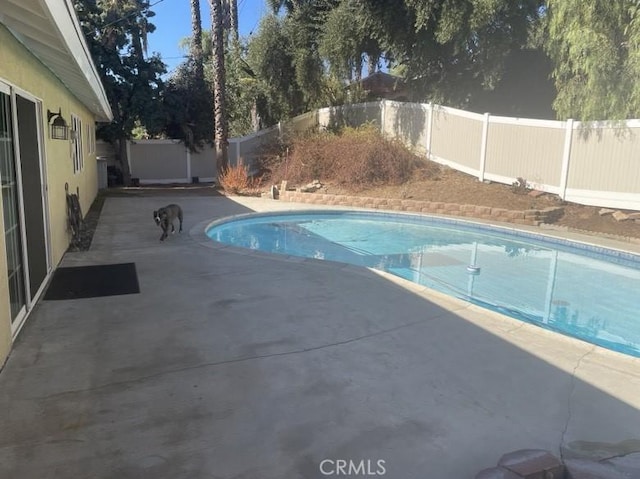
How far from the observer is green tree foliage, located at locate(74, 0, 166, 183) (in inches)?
727

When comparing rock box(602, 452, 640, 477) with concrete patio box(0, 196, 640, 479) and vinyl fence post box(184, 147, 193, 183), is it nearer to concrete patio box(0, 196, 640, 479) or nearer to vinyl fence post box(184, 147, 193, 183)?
concrete patio box(0, 196, 640, 479)

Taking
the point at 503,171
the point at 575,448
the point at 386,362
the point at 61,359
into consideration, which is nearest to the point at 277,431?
→ the point at 386,362

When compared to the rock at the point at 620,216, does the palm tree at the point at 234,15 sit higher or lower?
higher

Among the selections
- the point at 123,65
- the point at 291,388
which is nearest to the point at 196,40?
the point at 123,65

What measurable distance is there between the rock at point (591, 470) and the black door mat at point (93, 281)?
15.2 feet

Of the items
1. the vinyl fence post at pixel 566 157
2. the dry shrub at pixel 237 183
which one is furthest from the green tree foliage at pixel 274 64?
the vinyl fence post at pixel 566 157

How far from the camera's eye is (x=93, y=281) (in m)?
5.93

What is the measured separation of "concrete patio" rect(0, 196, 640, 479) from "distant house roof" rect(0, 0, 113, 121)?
Result: 260cm

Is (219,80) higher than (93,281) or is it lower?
higher

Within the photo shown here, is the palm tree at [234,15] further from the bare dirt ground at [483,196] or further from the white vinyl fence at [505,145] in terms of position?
the bare dirt ground at [483,196]

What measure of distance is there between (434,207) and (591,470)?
1140cm

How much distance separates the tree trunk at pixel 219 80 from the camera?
17703 millimetres

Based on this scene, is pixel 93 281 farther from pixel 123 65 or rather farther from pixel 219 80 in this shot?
Result: pixel 123 65

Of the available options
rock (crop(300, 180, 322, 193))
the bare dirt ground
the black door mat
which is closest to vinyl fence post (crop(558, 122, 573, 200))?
the bare dirt ground
